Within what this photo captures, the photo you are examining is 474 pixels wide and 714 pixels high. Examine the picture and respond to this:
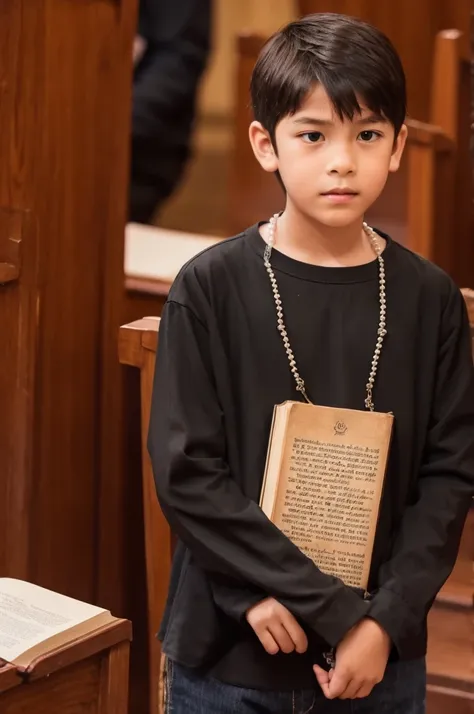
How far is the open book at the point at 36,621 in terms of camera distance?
1.33 m

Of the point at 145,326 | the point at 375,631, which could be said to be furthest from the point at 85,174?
the point at 375,631

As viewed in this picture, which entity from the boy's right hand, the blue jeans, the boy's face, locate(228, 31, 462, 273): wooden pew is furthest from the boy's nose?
locate(228, 31, 462, 273): wooden pew

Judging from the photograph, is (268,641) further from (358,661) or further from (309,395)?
(309,395)

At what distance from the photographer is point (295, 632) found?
1267 millimetres

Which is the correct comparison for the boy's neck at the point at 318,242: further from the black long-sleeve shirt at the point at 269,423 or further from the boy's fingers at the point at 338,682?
the boy's fingers at the point at 338,682

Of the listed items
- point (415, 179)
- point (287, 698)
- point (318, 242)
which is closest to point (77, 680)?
point (287, 698)

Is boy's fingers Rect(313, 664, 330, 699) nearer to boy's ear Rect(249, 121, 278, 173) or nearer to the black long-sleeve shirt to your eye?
the black long-sleeve shirt

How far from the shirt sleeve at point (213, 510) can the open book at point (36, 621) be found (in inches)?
8.0

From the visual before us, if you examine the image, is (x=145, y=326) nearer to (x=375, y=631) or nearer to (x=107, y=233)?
(x=107, y=233)

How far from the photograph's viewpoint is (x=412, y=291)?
1.37 meters

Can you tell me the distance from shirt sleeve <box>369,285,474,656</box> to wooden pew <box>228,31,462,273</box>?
1.61m

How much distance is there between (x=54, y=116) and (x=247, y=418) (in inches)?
33.8

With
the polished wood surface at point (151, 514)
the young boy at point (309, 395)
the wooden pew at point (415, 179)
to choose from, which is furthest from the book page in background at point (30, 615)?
the wooden pew at point (415, 179)

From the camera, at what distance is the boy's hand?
4.12 feet
